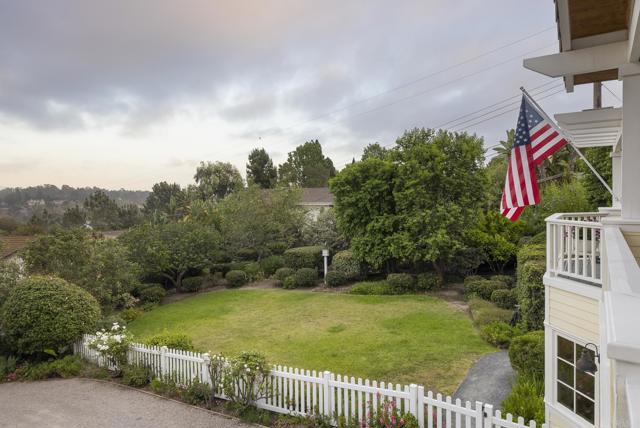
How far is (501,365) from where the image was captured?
29.9 feet

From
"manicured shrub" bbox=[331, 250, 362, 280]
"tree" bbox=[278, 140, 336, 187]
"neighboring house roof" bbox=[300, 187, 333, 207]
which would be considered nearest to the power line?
"neighboring house roof" bbox=[300, 187, 333, 207]

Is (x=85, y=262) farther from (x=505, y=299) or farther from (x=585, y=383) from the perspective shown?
(x=585, y=383)

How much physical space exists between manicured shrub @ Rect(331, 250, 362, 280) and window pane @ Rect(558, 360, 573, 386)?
14065mm

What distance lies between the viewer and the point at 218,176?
49000mm

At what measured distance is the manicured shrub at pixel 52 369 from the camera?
9.95m

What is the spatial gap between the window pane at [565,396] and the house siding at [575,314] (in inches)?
33.5

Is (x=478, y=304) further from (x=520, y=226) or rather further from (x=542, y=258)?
(x=520, y=226)

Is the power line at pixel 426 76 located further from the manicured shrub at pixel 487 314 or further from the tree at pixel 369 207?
the manicured shrub at pixel 487 314

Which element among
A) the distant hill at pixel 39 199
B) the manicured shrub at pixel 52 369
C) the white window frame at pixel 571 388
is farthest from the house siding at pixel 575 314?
the distant hill at pixel 39 199

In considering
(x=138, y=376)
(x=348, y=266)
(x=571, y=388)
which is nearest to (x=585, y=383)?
(x=571, y=388)

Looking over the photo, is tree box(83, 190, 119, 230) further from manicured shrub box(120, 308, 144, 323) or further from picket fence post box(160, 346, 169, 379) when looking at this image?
picket fence post box(160, 346, 169, 379)

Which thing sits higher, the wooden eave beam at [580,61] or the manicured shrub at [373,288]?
the wooden eave beam at [580,61]

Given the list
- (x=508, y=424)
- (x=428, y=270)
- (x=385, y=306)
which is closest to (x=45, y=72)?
(x=385, y=306)

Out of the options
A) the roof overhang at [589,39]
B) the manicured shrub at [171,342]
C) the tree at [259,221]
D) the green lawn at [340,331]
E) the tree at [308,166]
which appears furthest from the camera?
the tree at [308,166]
